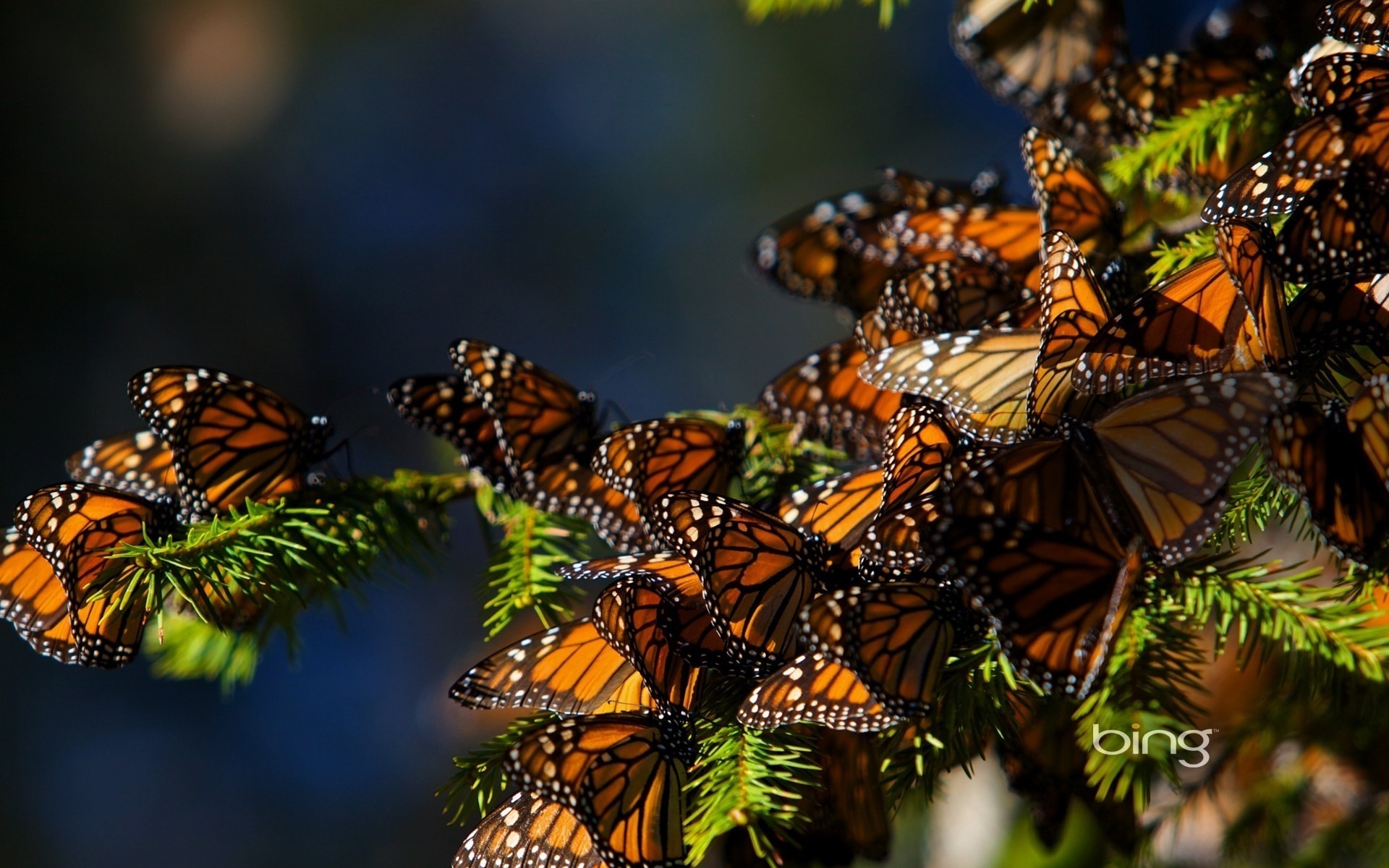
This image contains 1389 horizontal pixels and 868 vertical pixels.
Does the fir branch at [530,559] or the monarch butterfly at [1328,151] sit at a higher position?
the monarch butterfly at [1328,151]

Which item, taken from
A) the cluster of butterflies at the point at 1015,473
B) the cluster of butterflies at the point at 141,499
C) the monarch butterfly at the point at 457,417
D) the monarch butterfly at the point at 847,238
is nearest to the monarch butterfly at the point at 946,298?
the cluster of butterflies at the point at 1015,473

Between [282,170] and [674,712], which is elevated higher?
[282,170]

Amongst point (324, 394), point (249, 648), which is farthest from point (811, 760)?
point (324, 394)

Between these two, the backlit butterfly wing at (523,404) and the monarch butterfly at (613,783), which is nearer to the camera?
the monarch butterfly at (613,783)

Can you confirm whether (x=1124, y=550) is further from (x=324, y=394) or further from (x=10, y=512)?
(x=324, y=394)

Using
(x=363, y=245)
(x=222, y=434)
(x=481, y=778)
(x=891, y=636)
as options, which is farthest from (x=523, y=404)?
(x=363, y=245)

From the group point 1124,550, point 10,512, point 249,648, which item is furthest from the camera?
point 10,512

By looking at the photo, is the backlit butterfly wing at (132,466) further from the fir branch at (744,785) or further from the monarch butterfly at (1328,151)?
the monarch butterfly at (1328,151)
